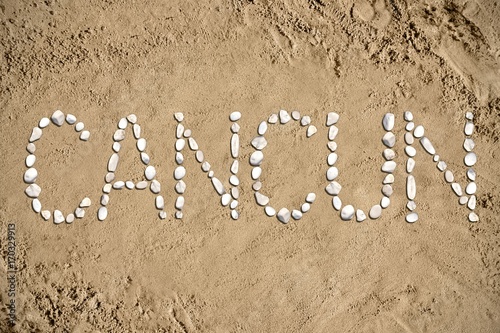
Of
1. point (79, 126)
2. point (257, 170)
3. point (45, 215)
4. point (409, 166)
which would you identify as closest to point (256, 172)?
point (257, 170)

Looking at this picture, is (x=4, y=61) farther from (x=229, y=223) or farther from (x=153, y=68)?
(x=229, y=223)

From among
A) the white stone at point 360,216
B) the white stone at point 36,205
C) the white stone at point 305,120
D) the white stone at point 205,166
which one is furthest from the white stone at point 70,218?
the white stone at point 360,216

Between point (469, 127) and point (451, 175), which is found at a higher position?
point (469, 127)

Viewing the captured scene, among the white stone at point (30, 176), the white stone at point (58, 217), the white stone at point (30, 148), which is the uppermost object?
the white stone at point (30, 148)

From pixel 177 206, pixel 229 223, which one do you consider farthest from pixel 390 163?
pixel 177 206

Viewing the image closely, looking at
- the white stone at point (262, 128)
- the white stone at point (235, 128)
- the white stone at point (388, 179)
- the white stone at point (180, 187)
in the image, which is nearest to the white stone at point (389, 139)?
the white stone at point (388, 179)

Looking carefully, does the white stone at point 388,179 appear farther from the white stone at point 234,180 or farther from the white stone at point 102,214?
the white stone at point 102,214

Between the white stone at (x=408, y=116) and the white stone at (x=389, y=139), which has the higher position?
the white stone at (x=408, y=116)
